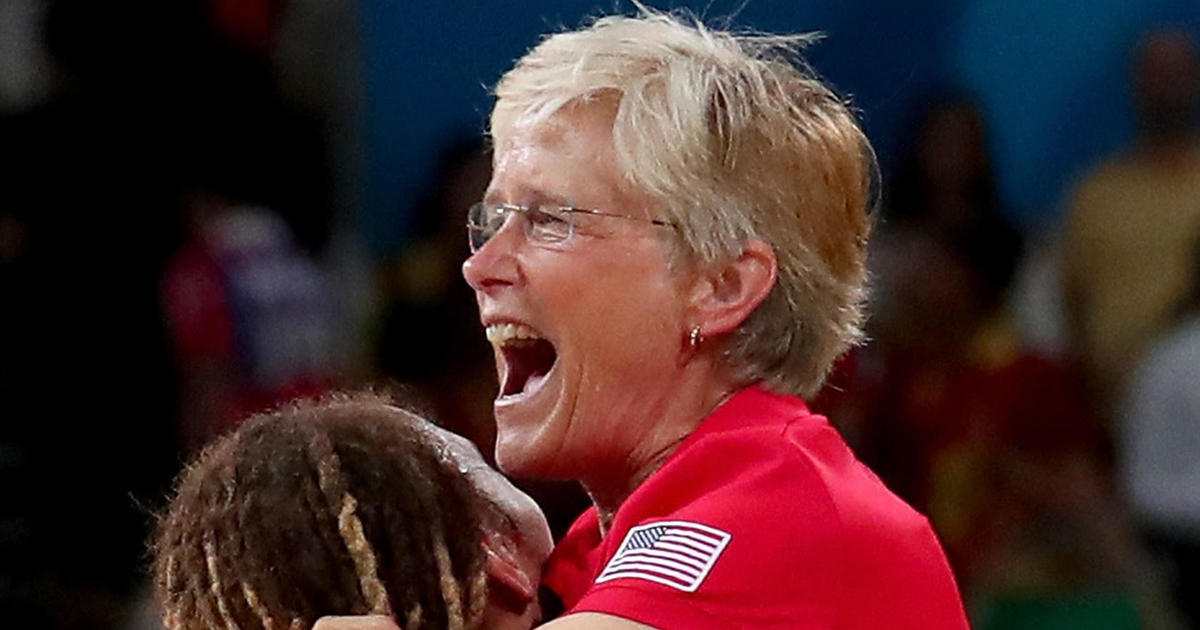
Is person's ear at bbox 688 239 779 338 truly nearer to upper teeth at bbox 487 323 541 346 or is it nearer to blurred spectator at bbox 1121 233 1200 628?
upper teeth at bbox 487 323 541 346

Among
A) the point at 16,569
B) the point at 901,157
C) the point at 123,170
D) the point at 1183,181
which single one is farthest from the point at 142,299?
the point at 1183,181

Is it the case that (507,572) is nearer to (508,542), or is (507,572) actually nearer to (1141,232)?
(508,542)

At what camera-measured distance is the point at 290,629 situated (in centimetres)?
189

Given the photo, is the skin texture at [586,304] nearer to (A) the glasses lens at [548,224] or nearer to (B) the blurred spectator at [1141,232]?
(A) the glasses lens at [548,224]

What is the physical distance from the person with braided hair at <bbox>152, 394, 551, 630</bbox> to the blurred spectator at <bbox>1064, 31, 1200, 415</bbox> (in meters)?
3.61

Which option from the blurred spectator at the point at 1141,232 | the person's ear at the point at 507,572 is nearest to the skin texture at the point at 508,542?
the person's ear at the point at 507,572

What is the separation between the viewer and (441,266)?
5285mm

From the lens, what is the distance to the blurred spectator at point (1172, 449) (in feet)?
16.6

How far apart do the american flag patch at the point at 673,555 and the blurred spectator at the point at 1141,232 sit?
3.57 metres

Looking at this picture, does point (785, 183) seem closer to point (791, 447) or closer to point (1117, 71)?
point (791, 447)

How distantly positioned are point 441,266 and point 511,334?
3090mm

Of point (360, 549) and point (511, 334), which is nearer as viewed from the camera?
point (360, 549)

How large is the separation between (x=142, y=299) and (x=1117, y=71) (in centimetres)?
244

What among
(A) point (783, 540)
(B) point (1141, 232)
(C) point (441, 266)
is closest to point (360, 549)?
(A) point (783, 540)
